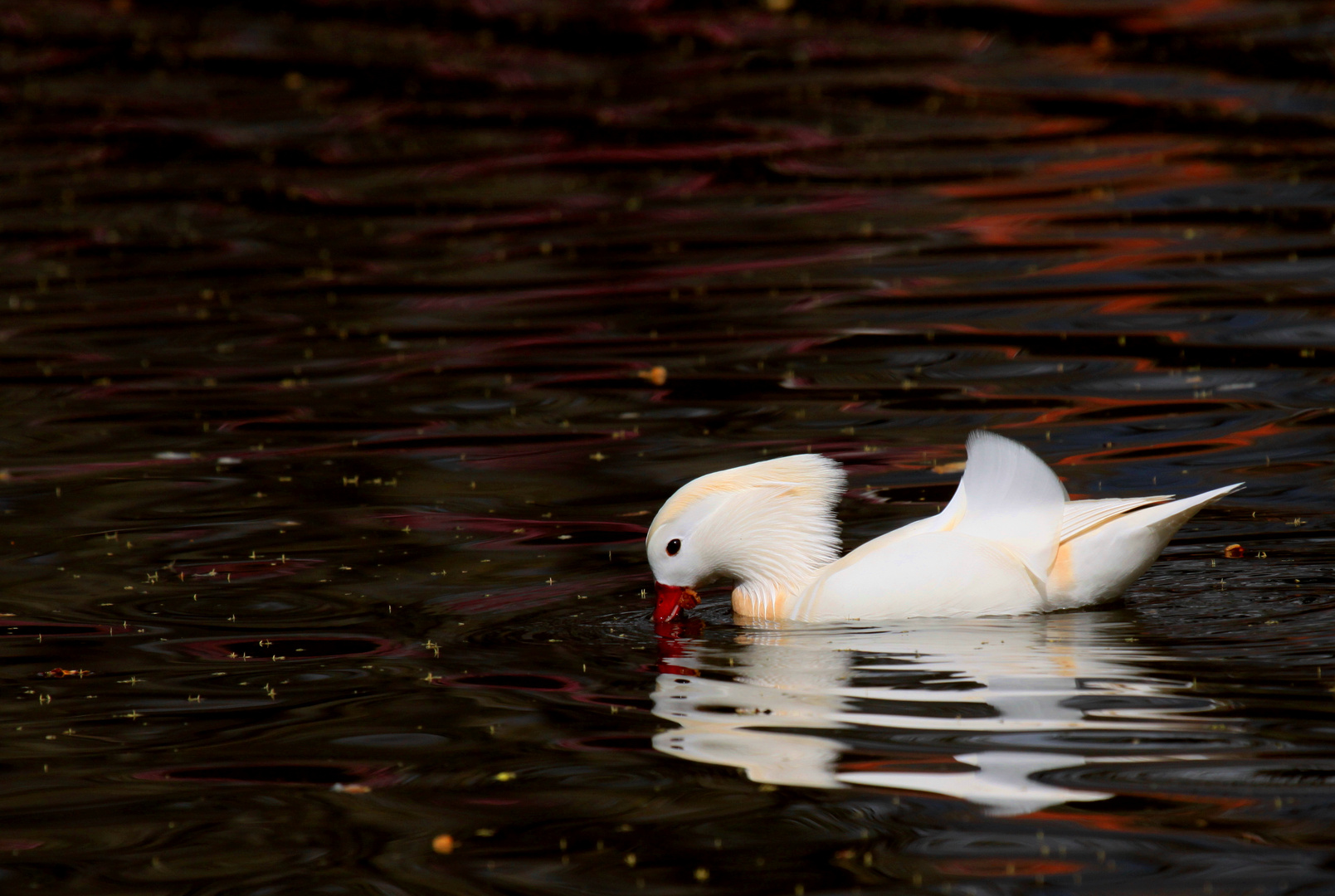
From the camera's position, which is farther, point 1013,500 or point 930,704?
point 1013,500

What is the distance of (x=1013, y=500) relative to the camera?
5.34 metres

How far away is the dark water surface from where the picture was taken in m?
4.08

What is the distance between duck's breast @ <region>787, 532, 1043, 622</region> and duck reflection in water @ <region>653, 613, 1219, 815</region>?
0.16 ft

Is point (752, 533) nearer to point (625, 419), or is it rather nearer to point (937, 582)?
point (937, 582)

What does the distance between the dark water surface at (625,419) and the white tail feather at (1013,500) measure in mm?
264

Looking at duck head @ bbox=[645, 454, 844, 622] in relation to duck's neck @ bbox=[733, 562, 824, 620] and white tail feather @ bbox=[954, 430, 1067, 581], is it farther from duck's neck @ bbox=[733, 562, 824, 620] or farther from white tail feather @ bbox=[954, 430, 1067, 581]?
white tail feather @ bbox=[954, 430, 1067, 581]

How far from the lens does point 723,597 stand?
19.9 feet

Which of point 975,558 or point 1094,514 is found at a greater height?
point 1094,514

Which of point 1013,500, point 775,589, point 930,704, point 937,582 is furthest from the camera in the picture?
point 775,589

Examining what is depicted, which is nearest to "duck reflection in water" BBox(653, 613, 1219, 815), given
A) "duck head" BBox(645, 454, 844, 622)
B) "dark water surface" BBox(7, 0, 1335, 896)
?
"dark water surface" BBox(7, 0, 1335, 896)

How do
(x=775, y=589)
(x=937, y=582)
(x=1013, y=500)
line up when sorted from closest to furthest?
(x=937, y=582)
(x=1013, y=500)
(x=775, y=589)

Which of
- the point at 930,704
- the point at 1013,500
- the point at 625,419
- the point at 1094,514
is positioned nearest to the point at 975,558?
the point at 1013,500

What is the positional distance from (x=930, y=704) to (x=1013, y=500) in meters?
0.99

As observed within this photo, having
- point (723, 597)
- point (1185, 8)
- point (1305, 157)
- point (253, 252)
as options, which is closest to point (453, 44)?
point (253, 252)
